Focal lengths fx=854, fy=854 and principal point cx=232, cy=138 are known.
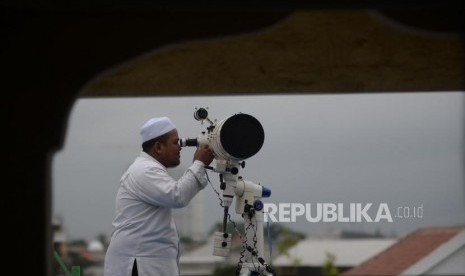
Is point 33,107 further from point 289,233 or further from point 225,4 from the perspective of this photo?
point 289,233

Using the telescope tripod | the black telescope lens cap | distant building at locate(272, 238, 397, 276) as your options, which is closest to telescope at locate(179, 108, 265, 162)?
the black telescope lens cap

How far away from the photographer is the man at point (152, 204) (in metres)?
3.39

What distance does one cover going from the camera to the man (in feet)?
11.1

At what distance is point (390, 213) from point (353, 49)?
1031 millimetres

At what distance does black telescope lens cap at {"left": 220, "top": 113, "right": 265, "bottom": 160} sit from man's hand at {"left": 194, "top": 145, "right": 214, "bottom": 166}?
76mm

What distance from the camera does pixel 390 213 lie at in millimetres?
4195

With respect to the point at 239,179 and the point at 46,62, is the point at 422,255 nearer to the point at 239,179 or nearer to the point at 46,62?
the point at 239,179

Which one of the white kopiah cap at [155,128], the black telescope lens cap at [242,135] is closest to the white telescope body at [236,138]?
the black telescope lens cap at [242,135]

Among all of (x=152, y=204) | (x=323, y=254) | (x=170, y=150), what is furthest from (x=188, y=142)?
(x=323, y=254)

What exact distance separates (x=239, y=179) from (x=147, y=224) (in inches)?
16.4

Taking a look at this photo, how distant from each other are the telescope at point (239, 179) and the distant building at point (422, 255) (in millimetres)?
631

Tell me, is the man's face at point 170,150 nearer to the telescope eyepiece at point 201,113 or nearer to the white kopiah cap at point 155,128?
the white kopiah cap at point 155,128

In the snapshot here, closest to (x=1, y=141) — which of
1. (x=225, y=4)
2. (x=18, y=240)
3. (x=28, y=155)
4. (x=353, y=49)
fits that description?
(x=28, y=155)

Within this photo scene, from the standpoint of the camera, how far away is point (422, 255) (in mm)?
3789
